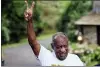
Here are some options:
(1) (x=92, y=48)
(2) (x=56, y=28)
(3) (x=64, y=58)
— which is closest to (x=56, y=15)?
(2) (x=56, y=28)

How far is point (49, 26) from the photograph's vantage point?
8.30 feet

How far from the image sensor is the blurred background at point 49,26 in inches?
88.1

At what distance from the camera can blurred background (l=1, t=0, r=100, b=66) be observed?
224 cm

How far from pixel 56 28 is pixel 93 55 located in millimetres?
652

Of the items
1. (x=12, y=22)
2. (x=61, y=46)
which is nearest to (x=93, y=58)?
(x=12, y=22)

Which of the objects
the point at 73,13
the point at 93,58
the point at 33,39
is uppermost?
the point at 33,39

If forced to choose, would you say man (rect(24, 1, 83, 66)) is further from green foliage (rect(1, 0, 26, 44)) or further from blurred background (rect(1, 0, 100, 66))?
green foliage (rect(1, 0, 26, 44))

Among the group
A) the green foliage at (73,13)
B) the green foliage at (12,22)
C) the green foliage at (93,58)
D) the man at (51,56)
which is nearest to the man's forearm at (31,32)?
the man at (51,56)

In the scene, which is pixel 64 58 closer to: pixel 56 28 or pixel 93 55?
pixel 93 55

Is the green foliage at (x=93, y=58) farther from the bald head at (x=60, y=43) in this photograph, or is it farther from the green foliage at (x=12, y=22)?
the bald head at (x=60, y=43)

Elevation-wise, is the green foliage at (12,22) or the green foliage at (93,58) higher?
the green foliage at (12,22)

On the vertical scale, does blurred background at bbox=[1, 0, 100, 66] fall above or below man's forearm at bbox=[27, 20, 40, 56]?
below

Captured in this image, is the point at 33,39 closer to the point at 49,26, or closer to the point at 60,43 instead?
the point at 60,43

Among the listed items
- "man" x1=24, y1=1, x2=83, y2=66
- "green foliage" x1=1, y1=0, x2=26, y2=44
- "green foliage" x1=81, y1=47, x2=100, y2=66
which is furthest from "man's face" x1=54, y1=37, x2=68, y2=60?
"green foliage" x1=1, y1=0, x2=26, y2=44
